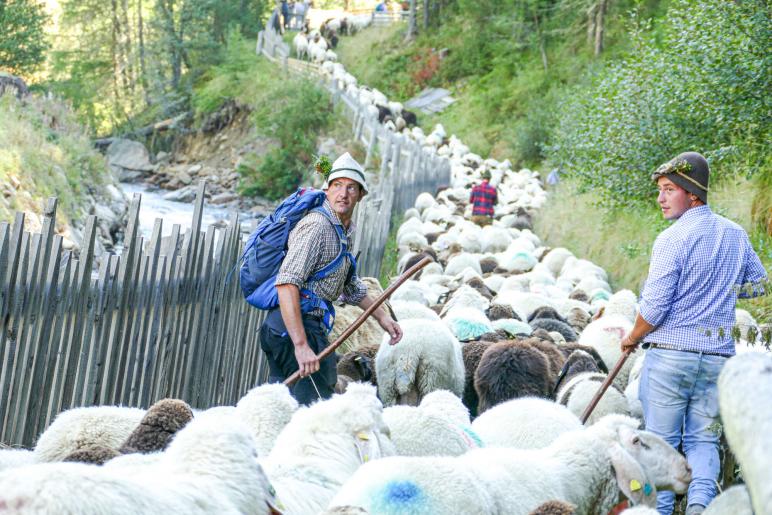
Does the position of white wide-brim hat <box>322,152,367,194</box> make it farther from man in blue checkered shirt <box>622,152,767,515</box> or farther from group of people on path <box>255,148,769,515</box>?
man in blue checkered shirt <box>622,152,767,515</box>

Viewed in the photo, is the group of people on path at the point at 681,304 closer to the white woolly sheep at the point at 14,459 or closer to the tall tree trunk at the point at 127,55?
the white woolly sheep at the point at 14,459

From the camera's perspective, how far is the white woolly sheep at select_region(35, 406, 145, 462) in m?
4.86

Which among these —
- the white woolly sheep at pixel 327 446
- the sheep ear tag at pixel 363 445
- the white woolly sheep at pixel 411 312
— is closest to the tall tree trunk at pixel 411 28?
the white woolly sheep at pixel 411 312

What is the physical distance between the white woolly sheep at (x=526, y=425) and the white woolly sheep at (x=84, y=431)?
197 cm

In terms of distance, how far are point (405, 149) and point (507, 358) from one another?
65.3 feet

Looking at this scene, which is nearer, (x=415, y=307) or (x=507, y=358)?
(x=507, y=358)

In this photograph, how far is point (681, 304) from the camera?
5.13m

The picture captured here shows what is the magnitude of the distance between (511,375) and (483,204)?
15901 millimetres

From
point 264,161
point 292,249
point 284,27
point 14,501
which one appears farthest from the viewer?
point 284,27

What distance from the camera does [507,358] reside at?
7766mm

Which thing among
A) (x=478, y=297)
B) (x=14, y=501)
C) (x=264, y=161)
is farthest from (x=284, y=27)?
(x=14, y=501)

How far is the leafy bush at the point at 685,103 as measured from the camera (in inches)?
464

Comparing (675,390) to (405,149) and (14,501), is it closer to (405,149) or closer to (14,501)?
(14,501)

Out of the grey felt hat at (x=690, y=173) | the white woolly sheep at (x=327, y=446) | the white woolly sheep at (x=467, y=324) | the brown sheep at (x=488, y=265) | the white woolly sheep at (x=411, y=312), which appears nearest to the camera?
the white woolly sheep at (x=327, y=446)
